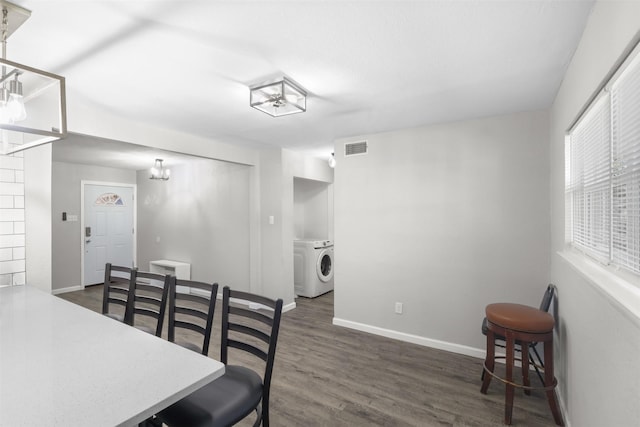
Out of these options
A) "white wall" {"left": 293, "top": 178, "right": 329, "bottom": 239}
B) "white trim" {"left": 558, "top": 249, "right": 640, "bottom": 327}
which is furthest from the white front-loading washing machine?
"white trim" {"left": 558, "top": 249, "right": 640, "bottom": 327}

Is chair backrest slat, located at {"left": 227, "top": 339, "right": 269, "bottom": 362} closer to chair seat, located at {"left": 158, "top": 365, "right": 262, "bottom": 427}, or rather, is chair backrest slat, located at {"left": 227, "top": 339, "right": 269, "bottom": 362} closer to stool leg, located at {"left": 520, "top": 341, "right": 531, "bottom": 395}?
chair seat, located at {"left": 158, "top": 365, "right": 262, "bottom": 427}

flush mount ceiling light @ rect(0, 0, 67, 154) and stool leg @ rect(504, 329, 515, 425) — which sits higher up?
flush mount ceiling light @ rect(0, 0, 67, 154)

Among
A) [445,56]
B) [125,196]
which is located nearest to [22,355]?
[445,56]

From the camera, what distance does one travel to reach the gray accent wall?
4.87 m

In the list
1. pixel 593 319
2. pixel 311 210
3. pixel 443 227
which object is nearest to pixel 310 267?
pixel 311 210

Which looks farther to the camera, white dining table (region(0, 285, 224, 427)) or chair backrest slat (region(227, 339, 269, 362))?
chair backrest slat (region(227, 339, 269, 362))

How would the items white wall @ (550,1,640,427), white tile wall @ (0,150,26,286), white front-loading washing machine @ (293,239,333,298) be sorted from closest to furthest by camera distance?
white wall @ (550,1,640,427), white tile wall @ (0,150,26,286), white front-loading washing machine @ (293,239,333,298)

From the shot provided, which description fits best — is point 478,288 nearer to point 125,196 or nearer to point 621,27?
point 621,27

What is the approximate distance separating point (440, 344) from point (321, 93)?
269 centimetres

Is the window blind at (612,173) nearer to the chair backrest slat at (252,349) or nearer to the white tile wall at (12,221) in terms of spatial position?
the chair backrest slat at (252,349)

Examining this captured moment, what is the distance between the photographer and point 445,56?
1.84 meters

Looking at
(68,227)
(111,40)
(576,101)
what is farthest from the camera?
(68,227)

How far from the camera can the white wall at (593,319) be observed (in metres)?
1.06

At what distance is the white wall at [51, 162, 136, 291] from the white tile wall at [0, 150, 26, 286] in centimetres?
378
